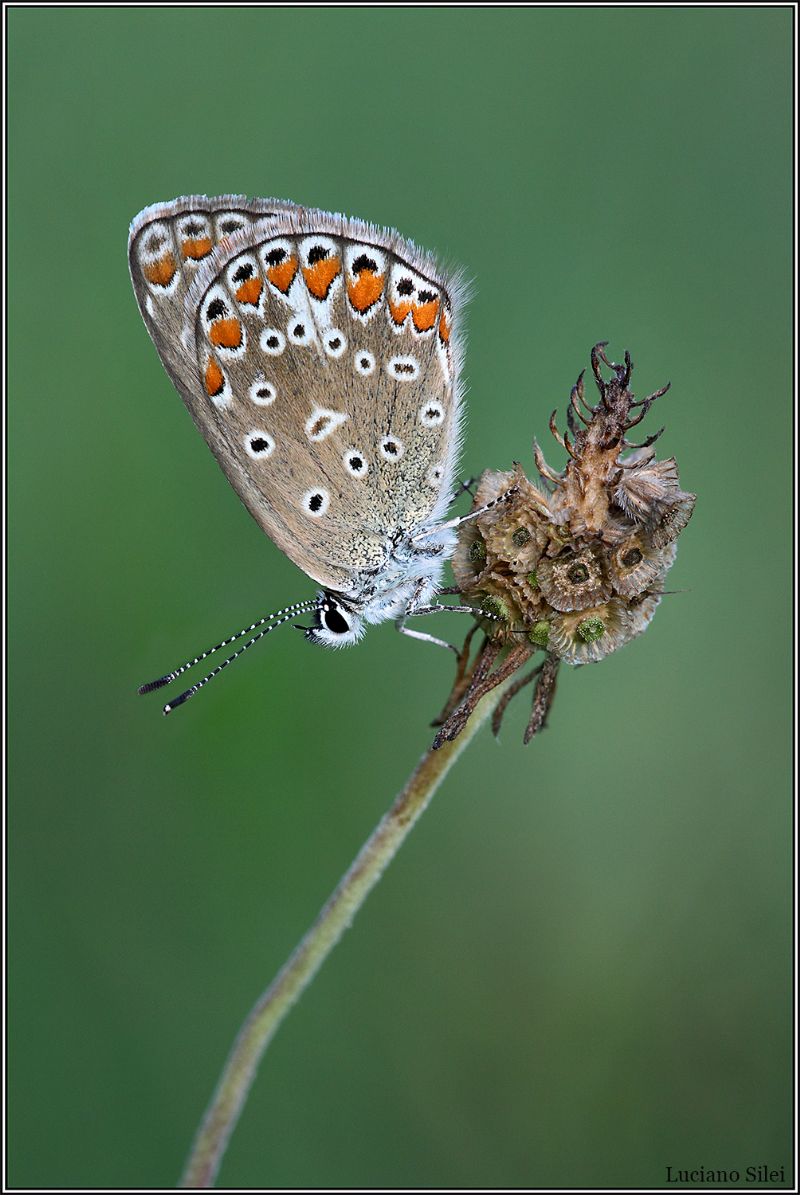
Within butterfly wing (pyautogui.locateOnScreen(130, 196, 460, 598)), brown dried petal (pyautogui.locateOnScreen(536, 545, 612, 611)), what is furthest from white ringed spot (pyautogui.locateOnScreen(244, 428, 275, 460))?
brown dried petal (pyautogui.locateOnScreen(536, 545, 612, 611))

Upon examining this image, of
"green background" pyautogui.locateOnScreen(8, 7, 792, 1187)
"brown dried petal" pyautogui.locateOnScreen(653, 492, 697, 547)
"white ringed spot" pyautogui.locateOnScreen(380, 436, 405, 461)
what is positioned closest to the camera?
"brown dried petal" pyautogui.locateOnScreen(653, 492, 697, 547)

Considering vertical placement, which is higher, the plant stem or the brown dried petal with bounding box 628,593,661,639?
the brown dried petal with bounding box 628,593,661,639

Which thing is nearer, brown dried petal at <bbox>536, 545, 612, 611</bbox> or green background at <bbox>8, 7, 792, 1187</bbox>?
brown dried petal at <bbox>536, 545, 612, 611</bbox>

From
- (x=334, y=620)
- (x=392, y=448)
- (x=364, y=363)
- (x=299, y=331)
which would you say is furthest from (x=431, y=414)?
(x=334, y=620)

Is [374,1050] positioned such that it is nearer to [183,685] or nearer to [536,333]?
[183,685]

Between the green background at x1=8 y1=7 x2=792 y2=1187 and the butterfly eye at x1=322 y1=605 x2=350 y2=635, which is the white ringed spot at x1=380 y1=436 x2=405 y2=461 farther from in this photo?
the green background at x1=8 y1=7 x2=792 y2=1187

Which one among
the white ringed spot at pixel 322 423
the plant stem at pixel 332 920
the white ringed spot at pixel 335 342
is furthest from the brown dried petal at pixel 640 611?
the white ringed spot at pixel 335 342

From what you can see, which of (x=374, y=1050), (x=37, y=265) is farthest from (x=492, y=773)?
(x=37, y=265)
